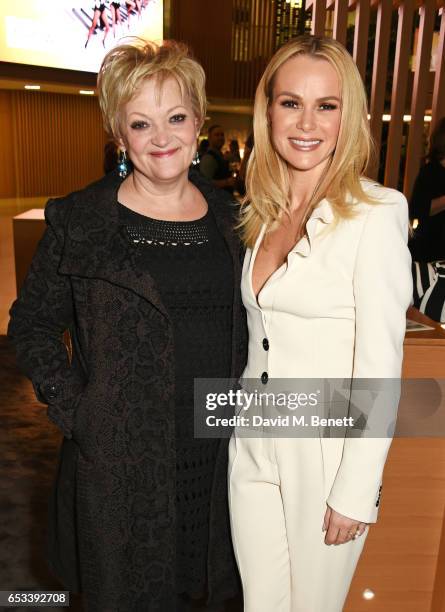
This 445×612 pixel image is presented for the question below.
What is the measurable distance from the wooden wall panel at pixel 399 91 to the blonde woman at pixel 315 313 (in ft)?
12.8

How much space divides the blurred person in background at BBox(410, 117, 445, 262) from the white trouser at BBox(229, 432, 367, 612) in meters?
2.53

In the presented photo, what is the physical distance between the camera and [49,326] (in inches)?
73.1

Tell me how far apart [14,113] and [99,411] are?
16624 millimetres

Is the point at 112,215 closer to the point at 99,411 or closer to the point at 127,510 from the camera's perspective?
the point at 99,411

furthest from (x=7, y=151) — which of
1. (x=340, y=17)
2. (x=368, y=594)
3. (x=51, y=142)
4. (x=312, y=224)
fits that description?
(x=312, y=224)

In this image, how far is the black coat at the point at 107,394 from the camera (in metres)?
1.70

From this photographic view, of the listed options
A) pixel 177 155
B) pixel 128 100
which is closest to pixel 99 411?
pixel 177 155

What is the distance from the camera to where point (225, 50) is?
14109 mm

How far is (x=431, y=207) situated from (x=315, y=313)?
275cm

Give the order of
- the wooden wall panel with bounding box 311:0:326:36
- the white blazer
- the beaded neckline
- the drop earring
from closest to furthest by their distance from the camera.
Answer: the white blazer → the beaded neckline → the drop earring → the wooden wall panel with bounding box 311:0:326:36

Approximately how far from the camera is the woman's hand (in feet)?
5.13

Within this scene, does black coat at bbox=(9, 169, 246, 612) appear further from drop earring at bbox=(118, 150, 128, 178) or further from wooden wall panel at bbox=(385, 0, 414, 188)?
wooden wall panel at bbox=(385, 0, 414, 188)

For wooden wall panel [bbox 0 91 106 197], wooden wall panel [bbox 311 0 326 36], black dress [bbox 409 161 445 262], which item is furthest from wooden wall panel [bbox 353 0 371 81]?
wooden wall panel [bbox 0 91 106 197]

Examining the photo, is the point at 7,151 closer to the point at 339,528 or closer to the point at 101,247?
the point at 101,247
